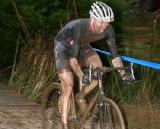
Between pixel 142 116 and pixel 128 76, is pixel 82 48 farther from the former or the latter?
pixel 142 116

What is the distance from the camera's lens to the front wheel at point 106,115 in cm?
512

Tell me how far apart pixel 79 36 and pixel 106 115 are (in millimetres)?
946

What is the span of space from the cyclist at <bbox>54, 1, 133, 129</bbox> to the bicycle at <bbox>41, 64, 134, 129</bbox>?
5.3 inches

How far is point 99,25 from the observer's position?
18.3ft

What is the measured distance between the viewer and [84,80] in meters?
5.38

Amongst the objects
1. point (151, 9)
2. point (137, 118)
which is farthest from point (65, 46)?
point (151, 9)

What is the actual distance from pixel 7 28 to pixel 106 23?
18.3 ft

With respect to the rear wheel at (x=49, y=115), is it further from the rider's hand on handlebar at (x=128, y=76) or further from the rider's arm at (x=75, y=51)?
the rider's hand on handlebar at (x=128, y=76)

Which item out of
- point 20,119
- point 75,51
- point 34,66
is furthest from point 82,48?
point 34,66

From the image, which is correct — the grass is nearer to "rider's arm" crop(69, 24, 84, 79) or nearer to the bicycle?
the bicycle

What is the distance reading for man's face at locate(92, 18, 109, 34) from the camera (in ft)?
18.2

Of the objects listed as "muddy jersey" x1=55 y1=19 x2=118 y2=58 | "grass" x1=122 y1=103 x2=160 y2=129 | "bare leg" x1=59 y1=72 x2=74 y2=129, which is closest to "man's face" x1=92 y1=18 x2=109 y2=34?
"muddy jersey" x1=55 y1=19 x2=118 y2=58

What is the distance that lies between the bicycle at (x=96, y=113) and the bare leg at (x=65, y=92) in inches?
4.7

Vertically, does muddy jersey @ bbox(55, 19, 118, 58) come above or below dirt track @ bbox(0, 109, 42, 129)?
above
